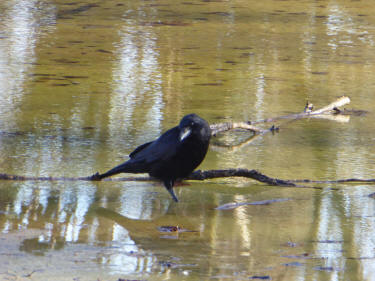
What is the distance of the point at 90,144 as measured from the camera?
12.7ft

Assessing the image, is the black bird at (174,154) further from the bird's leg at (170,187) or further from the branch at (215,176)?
the branch at (215,176)

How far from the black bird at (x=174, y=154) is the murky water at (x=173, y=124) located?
0.11 metres

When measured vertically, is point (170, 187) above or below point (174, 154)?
below

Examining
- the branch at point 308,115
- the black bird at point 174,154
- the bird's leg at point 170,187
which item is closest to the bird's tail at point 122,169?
the black bird at point 174,154

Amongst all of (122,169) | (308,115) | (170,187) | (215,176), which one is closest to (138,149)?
(122,169)

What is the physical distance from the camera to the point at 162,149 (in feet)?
9.76

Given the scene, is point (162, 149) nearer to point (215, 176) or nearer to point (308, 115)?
point (215, 176)

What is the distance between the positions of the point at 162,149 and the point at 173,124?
132 centimetres

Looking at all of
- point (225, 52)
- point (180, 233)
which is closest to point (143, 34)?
point (225, 52)

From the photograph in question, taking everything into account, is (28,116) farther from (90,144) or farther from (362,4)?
(362,4)

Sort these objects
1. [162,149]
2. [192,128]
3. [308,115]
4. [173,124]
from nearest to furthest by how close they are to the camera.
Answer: [192,128], [162,149], [173,124], [308,115]

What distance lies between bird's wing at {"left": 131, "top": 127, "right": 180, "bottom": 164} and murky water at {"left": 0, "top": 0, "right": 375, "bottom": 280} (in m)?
0.17

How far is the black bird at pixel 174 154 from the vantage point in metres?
2.83

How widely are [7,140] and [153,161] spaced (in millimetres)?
1204
